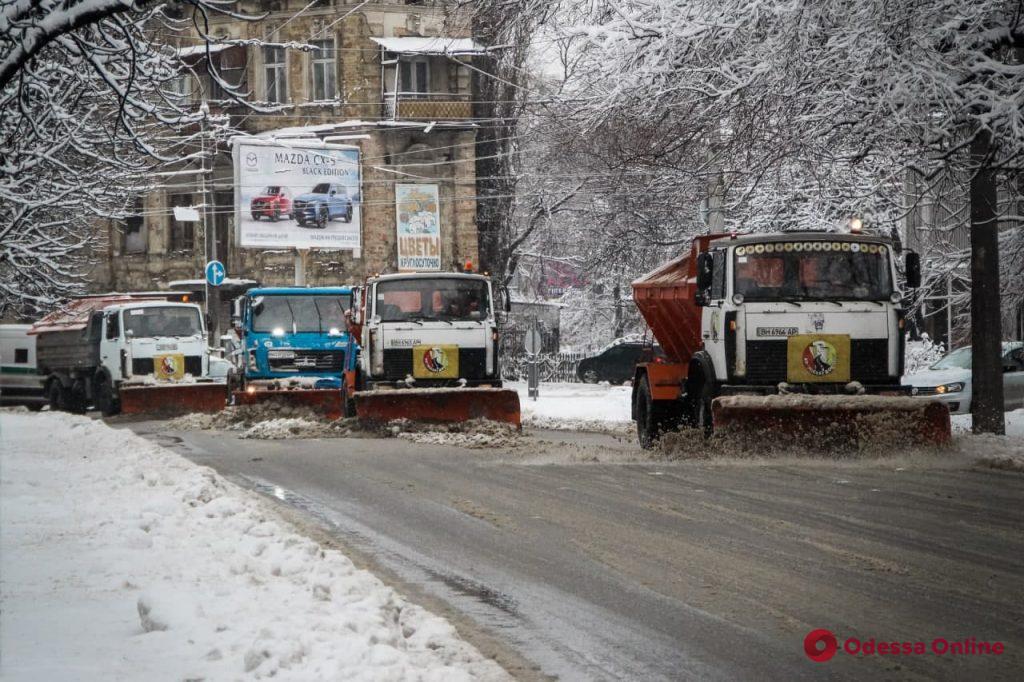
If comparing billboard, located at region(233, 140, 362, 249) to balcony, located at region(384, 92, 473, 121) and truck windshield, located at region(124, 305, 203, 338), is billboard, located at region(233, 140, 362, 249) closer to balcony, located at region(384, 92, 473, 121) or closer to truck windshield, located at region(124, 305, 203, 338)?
balcony, located at region(384, 92, 473, 121)

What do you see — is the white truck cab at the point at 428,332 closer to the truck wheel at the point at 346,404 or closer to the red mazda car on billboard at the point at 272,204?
the truck wheel at the point at 346,404

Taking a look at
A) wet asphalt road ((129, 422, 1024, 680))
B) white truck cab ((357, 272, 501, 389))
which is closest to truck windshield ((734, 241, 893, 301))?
wet asphalt road ((129, 422, 1024, 680))

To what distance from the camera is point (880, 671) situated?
5805 mm

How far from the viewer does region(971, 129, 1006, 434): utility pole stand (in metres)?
17.6

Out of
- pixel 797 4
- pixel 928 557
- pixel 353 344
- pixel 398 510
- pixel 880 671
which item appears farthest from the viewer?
pixel 353 344

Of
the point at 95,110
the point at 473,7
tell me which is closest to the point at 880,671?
the point at 473,7

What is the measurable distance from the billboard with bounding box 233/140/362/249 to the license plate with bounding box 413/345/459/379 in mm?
25303

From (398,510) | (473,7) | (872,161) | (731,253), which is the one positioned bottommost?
(398,510)

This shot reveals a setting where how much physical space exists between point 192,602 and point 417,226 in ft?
149

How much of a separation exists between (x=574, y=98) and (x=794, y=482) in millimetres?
7847

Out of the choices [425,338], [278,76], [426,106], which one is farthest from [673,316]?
[278,76]

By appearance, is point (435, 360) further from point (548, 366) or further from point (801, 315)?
point (548, 366)

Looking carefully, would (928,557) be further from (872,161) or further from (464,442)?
(872,161)

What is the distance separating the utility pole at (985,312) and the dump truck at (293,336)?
40.1 feet
